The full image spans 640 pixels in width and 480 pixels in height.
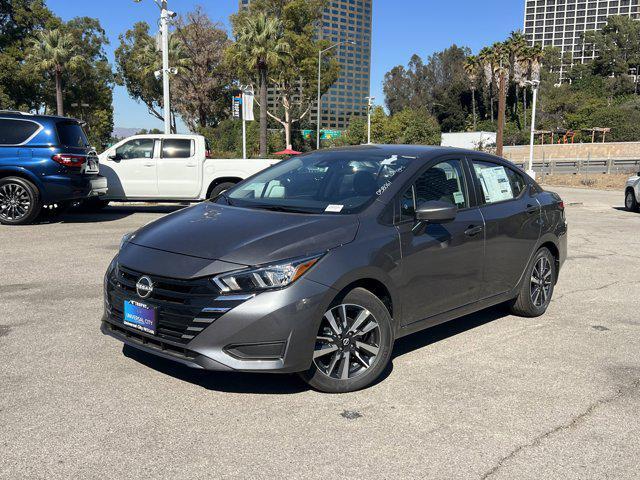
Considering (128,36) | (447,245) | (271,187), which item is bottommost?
(447,245)

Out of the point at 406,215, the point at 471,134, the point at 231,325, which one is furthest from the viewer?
the point at 471,134

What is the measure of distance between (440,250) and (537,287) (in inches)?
74.0

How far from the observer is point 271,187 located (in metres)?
4.94

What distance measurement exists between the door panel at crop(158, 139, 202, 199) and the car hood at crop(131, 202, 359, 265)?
9675mm

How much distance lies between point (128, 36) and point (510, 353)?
72.0m

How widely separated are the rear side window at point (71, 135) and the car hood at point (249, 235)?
830 cm

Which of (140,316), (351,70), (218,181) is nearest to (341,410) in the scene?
(140,316)

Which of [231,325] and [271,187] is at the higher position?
[271,187]

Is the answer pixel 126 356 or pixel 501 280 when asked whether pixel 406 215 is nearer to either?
pixel 501 280

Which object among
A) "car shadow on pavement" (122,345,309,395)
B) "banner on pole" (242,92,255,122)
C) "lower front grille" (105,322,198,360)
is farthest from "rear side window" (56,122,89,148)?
"banner on pole" (242,92,255,122)

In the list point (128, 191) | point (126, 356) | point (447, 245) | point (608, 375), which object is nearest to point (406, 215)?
point (447, 245)

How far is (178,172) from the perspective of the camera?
45.4ft

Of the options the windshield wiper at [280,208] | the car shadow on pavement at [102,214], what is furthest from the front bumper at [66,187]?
the windshield wiper at [280,208]

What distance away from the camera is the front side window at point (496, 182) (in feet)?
17.2
